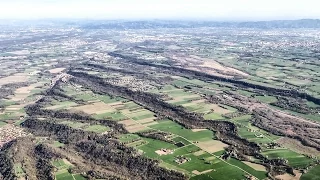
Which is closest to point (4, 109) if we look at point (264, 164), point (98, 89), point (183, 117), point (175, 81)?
point (98, 89)

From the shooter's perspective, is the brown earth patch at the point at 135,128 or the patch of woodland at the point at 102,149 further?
the brown earth patch at the point at 135,128

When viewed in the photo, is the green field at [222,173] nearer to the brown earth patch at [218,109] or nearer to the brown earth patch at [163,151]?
the brown earth patch at [163,151]

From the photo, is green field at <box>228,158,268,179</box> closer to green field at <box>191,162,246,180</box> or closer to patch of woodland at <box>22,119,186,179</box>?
green field at <box>191,162,246,180</box>

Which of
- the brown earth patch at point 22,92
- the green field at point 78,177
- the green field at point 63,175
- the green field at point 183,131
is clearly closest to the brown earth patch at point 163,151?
the green field at point 183,131

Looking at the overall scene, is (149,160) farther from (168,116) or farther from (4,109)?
(4,109)

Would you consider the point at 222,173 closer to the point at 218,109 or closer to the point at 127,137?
the point at 127,137

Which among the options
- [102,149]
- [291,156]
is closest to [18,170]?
[102,149]

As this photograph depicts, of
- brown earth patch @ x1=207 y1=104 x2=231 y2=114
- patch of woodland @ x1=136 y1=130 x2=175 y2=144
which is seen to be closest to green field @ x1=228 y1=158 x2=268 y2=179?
patch of woodland @ x1=136 y1=130 x2=175 y2=144

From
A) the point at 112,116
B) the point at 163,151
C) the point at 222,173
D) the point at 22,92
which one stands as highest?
the point at 222,173
